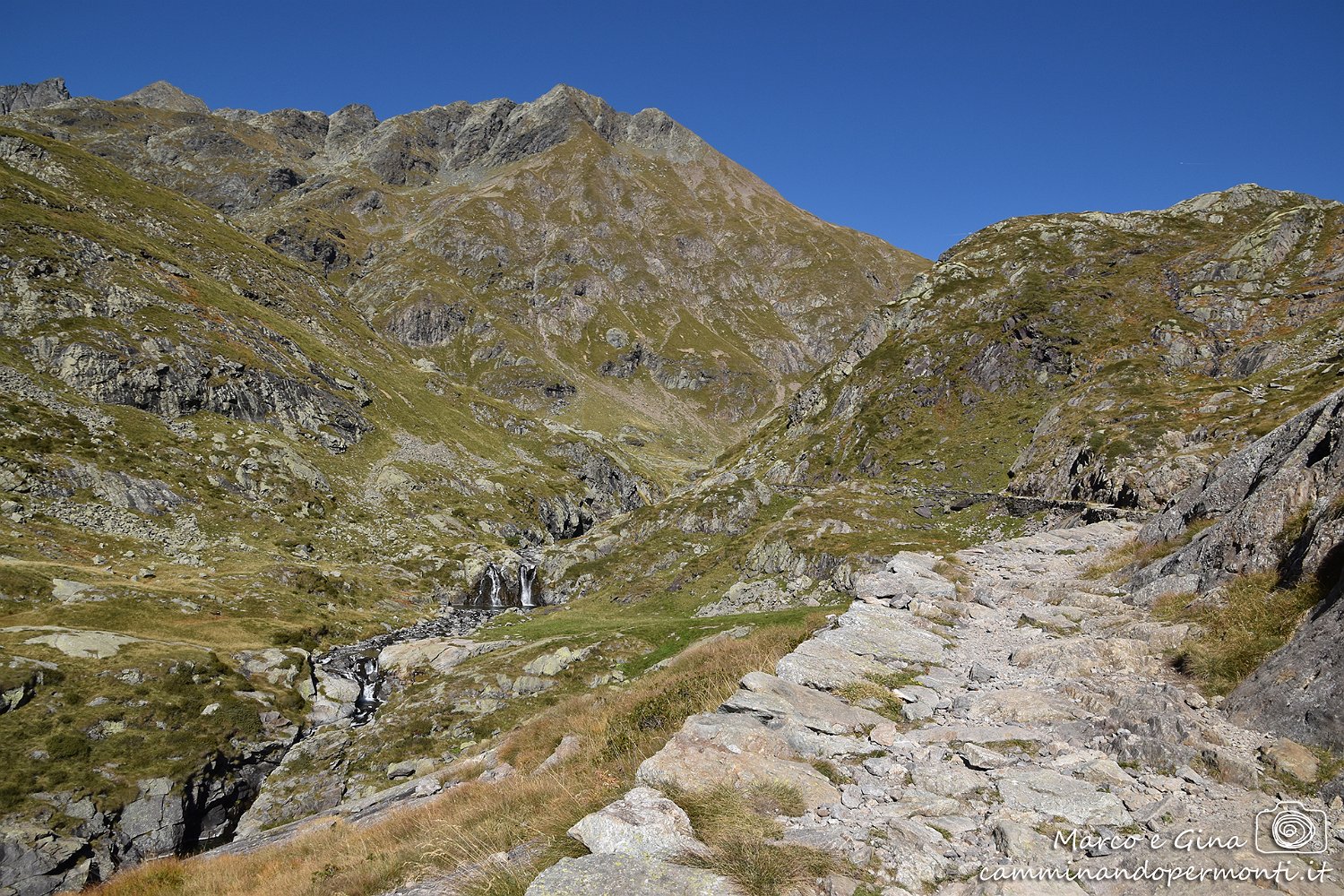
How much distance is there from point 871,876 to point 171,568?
91.1m

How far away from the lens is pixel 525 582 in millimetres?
89812

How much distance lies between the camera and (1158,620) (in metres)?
12.8

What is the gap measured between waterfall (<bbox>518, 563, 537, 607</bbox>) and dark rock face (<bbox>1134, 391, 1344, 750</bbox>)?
78.4m

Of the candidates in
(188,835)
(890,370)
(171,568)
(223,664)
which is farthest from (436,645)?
(890,370)

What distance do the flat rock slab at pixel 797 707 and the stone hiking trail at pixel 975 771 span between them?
0.14 feet

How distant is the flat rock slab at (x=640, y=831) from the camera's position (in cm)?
682

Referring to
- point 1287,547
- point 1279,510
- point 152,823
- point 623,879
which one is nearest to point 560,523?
point 152,823

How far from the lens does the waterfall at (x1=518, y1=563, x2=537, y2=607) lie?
86125mm

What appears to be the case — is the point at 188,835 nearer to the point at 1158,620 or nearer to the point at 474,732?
the point at 474,732

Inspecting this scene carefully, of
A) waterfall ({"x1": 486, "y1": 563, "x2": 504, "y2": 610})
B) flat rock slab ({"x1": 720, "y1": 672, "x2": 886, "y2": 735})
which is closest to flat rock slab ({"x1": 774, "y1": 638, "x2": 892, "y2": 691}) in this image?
flat rock slab ({"x1": 720, "y1": 672, "x2": 886, "y2": 735})

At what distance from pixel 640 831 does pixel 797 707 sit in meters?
4.22

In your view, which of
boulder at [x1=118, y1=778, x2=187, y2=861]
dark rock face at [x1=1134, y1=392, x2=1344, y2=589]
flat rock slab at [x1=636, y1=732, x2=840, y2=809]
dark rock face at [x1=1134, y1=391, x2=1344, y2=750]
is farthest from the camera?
boulder at [x1=118, y1=778, x2=187, y2=861]

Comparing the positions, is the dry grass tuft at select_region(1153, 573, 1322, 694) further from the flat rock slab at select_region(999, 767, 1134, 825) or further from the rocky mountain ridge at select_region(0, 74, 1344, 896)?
the flat rock slab at select_region(999, 767, 1134, 825)

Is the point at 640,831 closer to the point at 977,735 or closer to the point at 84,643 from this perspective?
the point at 977,735
